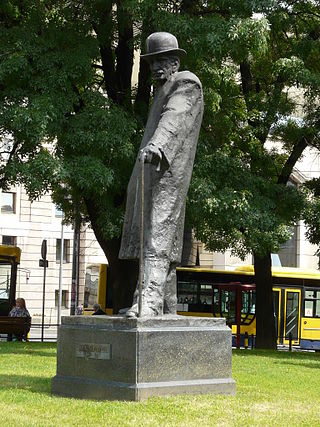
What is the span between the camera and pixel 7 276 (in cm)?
3131

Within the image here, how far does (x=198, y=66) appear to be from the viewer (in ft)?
66.8

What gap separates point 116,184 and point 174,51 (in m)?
10.7

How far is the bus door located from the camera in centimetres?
3562

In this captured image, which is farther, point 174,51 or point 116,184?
point 116,184

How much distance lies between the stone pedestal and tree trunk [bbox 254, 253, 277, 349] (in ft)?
58.4

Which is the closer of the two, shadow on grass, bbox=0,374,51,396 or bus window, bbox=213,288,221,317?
shadow on grass, bbox=0,374,51,396

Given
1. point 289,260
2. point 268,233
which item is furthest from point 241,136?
point 289,260

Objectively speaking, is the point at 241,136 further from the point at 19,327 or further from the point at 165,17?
the point at 19,327

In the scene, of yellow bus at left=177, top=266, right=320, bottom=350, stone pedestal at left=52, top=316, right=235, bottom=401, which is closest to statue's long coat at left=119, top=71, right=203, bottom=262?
stone pedestal at left=52, top=316, right=235, bottom=401

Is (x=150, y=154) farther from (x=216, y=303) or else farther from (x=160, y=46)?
(x=216, y=303)

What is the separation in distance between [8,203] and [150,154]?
1541 inches

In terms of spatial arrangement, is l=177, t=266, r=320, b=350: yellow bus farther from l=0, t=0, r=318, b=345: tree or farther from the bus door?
l=0, t=0, r=318, b=345: tree

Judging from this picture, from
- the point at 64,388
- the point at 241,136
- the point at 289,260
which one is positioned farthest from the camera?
the point at 289,260

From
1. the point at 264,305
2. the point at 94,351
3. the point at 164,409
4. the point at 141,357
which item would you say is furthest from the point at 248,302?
the point at 164,409
